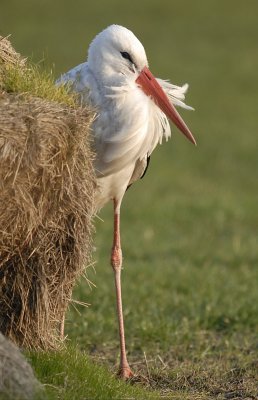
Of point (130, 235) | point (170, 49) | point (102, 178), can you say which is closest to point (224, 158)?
point (130, 235)

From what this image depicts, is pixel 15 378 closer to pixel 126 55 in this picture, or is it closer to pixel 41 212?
pixel 41 212

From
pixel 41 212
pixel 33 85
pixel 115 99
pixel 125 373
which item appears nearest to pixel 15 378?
pixel 41 212

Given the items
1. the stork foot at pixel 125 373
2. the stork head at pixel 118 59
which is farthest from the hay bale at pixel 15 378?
the stork head at pixel 118 59

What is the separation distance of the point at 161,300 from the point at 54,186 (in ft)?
13.5

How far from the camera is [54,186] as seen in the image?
573 cm

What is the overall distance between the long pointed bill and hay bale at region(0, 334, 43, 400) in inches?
105

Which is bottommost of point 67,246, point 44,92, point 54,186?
point 67,246

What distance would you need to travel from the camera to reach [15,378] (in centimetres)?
489

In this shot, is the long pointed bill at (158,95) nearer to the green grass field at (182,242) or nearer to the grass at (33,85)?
the green grass field at (182,242)

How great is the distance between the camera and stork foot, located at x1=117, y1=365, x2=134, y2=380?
22.2 ft

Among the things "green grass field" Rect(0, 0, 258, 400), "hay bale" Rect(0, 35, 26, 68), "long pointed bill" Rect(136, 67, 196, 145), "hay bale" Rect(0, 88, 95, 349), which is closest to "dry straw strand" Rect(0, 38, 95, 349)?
"hay bale" Rect(0, 88, 95, 349)

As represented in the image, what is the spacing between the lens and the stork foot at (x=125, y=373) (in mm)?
6757

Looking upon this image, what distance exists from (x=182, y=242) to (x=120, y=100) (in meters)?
6.34

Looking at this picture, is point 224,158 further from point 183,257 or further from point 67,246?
point 67,246
